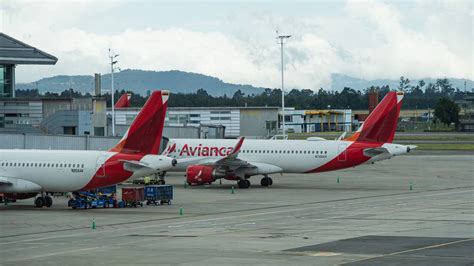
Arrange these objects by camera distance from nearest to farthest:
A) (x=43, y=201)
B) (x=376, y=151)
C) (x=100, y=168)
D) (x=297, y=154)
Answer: (x=100, y=168) < (x=43, y=201) < (x=376, y=151) < (x=297, y=154)

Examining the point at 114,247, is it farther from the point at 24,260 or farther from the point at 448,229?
the point at 448,229

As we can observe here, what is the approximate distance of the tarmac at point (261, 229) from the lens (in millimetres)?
34156

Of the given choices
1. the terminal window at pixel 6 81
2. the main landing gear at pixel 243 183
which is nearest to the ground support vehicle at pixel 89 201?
the main landing gear at pixel 243 183

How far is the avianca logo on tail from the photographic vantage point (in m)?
73.4

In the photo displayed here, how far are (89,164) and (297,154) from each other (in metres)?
22.6

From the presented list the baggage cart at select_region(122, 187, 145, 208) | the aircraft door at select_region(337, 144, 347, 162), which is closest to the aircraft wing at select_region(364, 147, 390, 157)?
the aircraft door at select_region(337, 144, 347, 162)

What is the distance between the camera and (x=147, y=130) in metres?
54.3

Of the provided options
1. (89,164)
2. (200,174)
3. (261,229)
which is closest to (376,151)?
(200,174)

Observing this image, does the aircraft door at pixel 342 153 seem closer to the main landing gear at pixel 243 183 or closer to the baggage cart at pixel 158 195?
the main landing gear at pixel 243 183

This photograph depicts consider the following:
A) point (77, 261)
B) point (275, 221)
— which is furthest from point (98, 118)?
point (77, 261)

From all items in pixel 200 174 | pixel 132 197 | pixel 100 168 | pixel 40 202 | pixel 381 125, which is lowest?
pixel 40 202

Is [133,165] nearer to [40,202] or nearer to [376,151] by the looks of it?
[40,202]

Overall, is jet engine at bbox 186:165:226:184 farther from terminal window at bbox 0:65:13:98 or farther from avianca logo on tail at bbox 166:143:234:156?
terminal window at bbox 0:65:13:98

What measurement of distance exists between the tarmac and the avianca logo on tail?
3199mm
